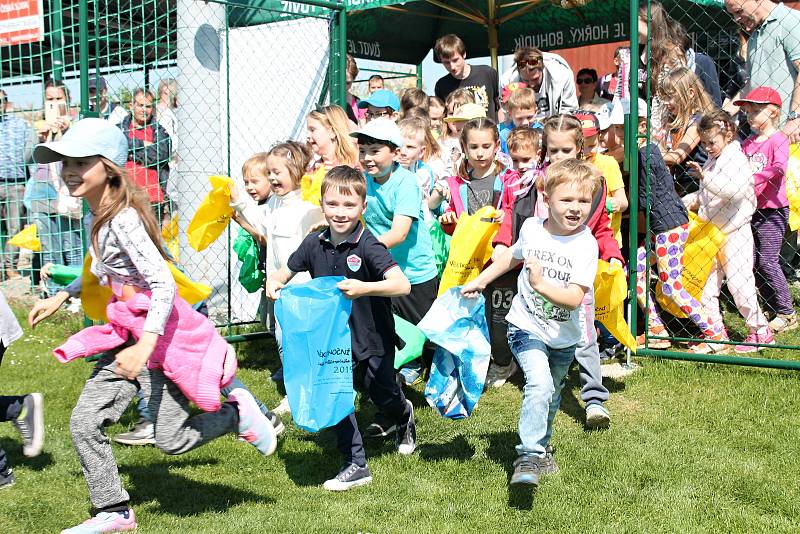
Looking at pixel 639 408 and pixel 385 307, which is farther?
pixel 639 408

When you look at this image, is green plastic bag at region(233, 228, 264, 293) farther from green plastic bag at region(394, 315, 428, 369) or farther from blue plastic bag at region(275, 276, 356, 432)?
blue plastic bag at region(275, 276, 356, 432)

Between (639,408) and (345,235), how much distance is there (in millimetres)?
2307

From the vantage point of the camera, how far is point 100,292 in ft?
13.7

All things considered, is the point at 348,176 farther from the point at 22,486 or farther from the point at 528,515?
the point at 22,486

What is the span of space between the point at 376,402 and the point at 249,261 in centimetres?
214

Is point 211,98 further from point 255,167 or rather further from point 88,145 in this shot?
point 88,145

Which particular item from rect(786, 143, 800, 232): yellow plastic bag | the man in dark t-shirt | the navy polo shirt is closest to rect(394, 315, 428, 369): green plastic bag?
the navy polo shirt

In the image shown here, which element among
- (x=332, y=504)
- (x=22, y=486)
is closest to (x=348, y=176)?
(x=332, y=504)

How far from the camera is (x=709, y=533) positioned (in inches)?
144

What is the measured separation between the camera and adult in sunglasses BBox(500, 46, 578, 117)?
7621 mm

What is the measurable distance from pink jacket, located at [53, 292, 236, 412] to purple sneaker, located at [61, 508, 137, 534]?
0.58 m

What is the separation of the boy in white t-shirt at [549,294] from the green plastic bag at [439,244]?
1761mm

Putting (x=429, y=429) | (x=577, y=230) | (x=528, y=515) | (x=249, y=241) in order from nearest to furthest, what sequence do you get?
(x=528, y=515)
(x=577, y=230)
(x=429, y=429)
(x=249, y=241)

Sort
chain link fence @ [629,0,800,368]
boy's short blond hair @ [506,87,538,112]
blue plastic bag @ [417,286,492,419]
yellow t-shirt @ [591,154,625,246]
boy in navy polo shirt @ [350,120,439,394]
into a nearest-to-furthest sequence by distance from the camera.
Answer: blue plastic bag @ [417,286,492,419] → boy in navy polo shirt @ [350,120,439,394] → yellow t-shirt @ [591,154,625,246] → chain link fence @ [629,0,800,368] → boy's short blond hair @ [506,87,538,112]
